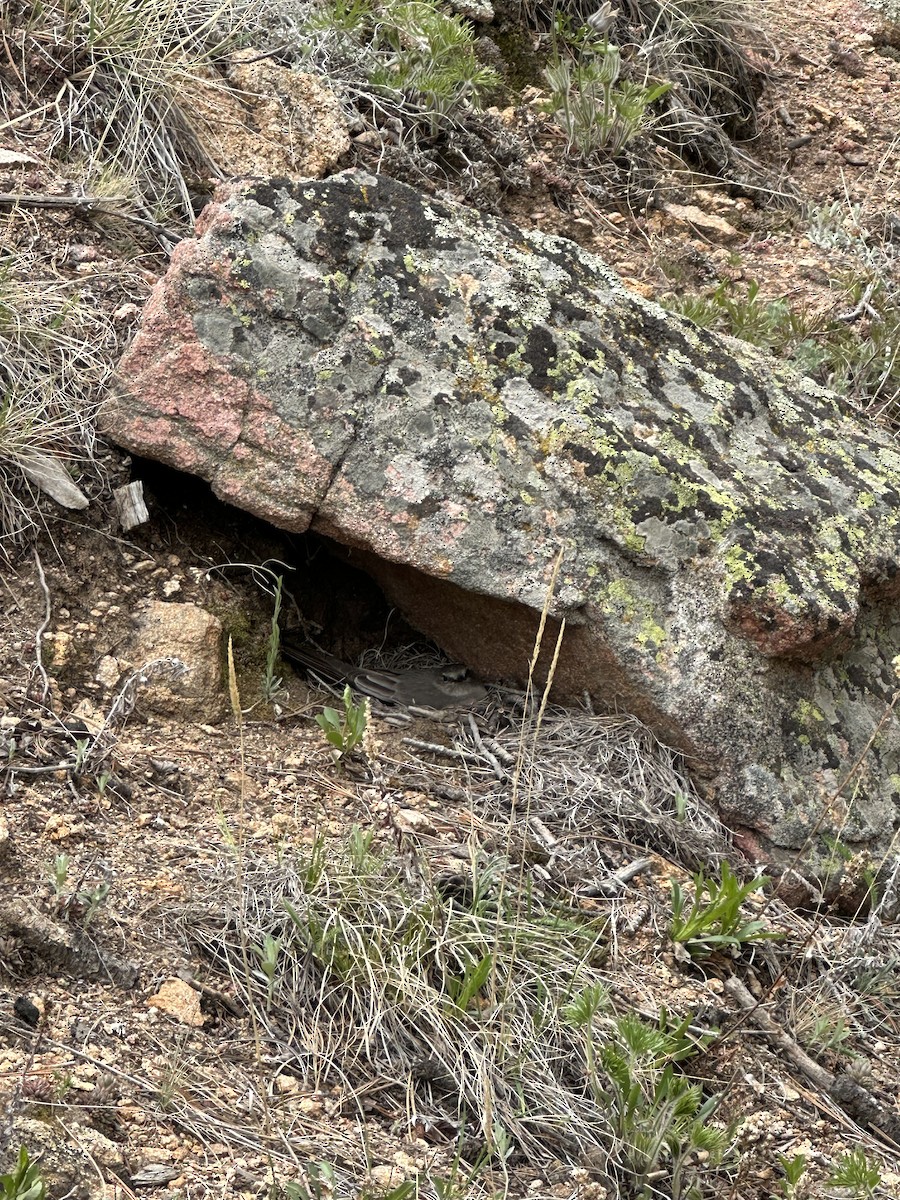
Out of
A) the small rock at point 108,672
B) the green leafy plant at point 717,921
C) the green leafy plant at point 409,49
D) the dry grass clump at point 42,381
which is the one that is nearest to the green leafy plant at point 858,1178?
the green leafy plant at point 717,921

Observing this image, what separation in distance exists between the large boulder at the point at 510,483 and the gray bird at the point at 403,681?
98mm

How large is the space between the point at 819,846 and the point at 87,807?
182 cm

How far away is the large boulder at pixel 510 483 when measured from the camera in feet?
10.7

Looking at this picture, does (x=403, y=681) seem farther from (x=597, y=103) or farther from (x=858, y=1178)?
(x=597, y=103)

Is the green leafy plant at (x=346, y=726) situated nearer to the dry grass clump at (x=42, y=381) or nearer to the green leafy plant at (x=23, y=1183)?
the dry grass clump at (x=42, y=381)

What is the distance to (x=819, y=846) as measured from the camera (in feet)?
10.9

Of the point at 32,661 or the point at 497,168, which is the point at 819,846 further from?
the point at 497,168

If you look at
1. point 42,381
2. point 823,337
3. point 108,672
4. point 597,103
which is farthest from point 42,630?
point 597,103

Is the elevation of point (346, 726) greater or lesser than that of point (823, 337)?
lesser

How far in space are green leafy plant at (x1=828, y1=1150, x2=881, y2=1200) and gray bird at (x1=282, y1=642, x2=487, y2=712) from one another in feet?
4.83

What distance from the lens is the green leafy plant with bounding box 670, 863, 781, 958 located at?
2893 millimetres

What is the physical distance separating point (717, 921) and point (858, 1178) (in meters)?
0.66

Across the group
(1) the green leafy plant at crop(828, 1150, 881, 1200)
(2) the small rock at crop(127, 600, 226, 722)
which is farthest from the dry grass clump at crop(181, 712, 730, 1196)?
(2) the small rock at crop(127, 600, 226, 722)

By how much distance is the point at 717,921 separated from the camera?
2930 mm
